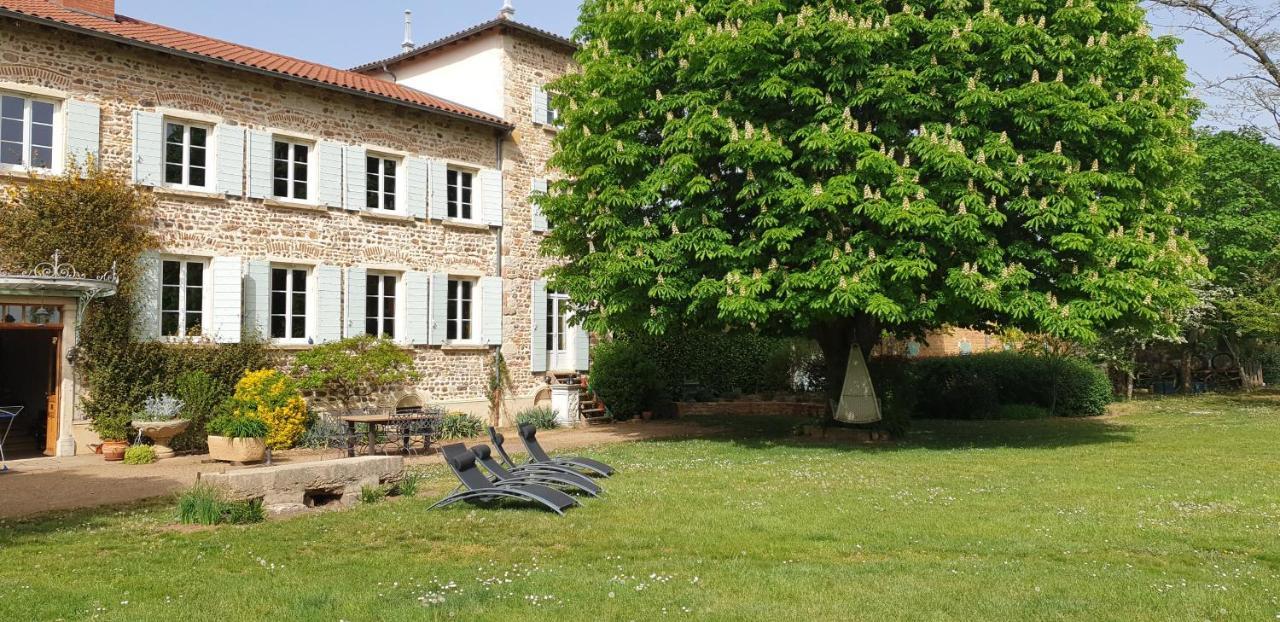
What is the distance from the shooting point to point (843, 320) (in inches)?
642

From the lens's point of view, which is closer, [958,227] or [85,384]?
[958,227]

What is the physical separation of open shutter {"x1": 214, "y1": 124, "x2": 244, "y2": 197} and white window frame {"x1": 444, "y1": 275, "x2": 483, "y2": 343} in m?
4.60

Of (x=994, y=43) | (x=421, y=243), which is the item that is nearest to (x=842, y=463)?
(x=994, y=43)

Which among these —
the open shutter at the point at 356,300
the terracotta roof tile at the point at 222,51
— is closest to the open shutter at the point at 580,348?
the terracotta roof tile at the point at 222,51

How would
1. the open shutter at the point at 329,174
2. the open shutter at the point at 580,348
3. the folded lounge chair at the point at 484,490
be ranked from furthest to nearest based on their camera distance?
the open shutter at the point at 580,348 → the open shutter at the point at 329,174 → the folded lounge chair at the point at 484,490

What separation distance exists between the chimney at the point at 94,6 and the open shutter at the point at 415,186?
18.0 ft

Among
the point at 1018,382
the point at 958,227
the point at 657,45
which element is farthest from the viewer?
the point at 1018,382

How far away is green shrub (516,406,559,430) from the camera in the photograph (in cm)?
2020

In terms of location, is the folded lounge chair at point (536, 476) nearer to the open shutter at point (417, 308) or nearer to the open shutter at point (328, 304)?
the open shutter at point (328, 304)

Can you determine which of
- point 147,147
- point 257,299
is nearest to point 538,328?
point 257,299

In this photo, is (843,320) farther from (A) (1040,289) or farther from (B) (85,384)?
(B) (85,384)

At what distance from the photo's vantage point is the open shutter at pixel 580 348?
22.3 m

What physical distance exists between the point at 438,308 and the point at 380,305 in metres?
1.22

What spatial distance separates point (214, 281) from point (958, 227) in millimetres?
11502
